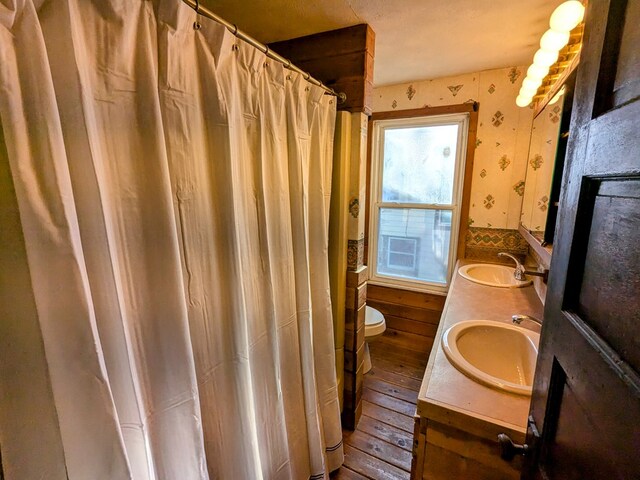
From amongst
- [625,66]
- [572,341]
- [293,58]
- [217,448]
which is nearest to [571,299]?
[572,341]

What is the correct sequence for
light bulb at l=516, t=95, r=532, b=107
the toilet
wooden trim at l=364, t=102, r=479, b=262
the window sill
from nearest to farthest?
light bulb at l=516, t=95, r=532, b=107
the toilet
wooden trim at l=364, t=102, r=479, b=262
the window sill

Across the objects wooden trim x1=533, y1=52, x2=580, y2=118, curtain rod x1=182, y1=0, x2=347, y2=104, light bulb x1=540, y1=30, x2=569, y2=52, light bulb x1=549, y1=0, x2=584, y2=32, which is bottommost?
curtain rod x1=182, y1=0, x2=347, y2=104

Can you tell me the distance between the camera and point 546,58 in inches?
53.3

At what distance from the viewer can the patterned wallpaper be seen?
2.08 metres

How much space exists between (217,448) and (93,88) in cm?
102

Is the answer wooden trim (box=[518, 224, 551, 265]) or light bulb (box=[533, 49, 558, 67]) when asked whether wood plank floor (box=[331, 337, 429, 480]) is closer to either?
wooden trim (box=[518, 224, 551, 265])

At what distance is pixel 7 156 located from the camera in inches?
19.2

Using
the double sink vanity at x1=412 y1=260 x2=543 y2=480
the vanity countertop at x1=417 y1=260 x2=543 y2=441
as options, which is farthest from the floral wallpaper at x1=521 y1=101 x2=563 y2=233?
the vanity countertop at x1=417 y1=260 x2=543 y2=441

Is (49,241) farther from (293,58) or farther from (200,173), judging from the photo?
(293,58)

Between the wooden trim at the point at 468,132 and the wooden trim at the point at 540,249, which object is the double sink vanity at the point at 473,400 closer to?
the wooden trim at the point at 540,249

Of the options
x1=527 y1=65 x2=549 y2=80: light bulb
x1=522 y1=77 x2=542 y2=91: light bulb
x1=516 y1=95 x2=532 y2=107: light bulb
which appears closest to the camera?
x1=527 y1=65 x2=549 y2=80: light bulb

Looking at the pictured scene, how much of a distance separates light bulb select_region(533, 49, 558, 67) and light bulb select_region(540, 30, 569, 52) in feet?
0.12

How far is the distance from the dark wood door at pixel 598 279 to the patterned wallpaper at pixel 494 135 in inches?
69.1

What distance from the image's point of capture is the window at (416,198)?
A: 2336 mm
